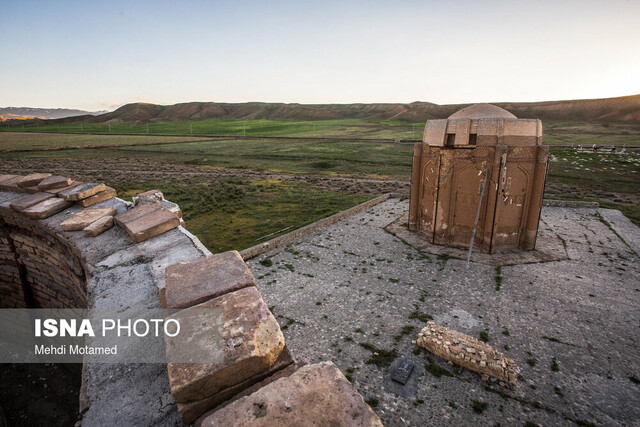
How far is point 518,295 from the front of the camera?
309 inches

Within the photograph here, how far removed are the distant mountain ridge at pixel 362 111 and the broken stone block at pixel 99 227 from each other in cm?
12108

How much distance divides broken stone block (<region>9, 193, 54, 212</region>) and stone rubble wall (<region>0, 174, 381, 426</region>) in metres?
0.02

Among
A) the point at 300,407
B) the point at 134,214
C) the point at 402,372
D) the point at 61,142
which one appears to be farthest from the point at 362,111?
the point at 300,407

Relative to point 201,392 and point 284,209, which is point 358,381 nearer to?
point 201,392

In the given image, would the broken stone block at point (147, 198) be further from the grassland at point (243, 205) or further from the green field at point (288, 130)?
the green field at point (288, 130)

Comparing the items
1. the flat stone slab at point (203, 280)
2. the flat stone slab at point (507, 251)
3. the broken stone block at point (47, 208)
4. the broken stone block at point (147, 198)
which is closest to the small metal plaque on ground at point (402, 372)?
the flat stone slab at point (203, 280)

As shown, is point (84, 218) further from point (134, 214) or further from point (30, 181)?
point (30, 181)

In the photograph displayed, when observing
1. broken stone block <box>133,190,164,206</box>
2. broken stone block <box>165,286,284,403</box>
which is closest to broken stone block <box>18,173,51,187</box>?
broken stone block <box>133,190,164,206</box>

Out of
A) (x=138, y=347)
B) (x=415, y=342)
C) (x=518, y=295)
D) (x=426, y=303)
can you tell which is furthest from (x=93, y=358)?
(x=518, y=295)

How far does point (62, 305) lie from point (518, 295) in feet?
31.7

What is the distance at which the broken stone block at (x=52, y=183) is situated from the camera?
5992mm

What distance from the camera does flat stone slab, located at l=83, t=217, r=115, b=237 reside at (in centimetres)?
454

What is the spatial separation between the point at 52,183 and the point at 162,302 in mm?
4963

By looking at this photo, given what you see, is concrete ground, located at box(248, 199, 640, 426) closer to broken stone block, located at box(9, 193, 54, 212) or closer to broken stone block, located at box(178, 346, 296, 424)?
broken stone block, located at box(178, 346, 296, 424)
